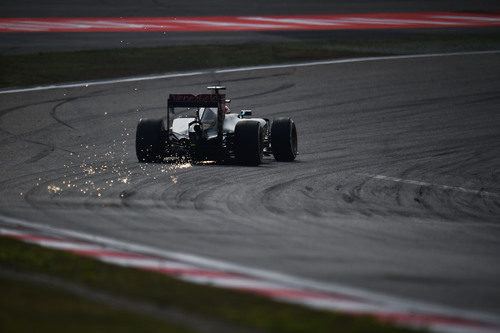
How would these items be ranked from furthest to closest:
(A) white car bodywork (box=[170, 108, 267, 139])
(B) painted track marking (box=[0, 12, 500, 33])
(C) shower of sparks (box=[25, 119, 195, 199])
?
1. (B) painted track marking (box=[0, 12, 500, 33])
2. (A) white car bodywork (box=[170, 108, 267, 139])
3. (C) shower of sparks (box=[25, 119, 195, 199])

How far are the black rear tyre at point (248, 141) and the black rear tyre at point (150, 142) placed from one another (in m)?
1.40

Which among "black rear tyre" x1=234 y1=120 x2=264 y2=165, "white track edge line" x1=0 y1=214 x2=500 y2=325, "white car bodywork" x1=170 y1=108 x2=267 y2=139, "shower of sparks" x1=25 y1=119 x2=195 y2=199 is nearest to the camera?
"white track edge line" x1=0 y1=214 x2=500 y2=325

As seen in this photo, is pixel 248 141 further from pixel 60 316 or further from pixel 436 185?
pixel 60 316

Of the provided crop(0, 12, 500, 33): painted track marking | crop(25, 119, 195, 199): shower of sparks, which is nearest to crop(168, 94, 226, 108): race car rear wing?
crop(25, 119, 195, 199): shower of sparks

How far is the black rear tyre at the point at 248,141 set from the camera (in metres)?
14.7

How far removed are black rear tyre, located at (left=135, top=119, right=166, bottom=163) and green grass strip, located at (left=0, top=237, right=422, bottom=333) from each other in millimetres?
7585

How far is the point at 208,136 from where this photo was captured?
15.2 meters

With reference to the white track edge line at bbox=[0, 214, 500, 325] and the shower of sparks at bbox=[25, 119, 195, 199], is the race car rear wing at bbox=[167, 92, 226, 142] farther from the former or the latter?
the white track edge line at bbox=[0, 214, 500, 325]

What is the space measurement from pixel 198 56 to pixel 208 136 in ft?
44.3

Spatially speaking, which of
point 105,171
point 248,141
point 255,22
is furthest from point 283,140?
point 255,22

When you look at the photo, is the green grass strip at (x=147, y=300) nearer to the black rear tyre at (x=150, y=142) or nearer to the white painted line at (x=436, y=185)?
the white painted line at (x=436, y=185)

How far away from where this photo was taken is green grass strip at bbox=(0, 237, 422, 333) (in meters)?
5.43

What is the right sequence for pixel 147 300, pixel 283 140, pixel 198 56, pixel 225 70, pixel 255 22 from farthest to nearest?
pixel 255 22 → pixel 198 56 → pixel 225 70 → pixel 283 140 → pixel 147 300

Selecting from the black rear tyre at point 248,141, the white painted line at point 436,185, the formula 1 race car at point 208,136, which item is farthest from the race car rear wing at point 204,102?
the white painted line at point 436,185
